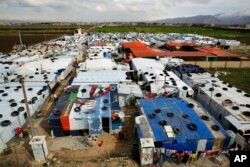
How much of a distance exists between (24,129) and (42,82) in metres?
11.7

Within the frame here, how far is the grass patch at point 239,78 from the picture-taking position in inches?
1586

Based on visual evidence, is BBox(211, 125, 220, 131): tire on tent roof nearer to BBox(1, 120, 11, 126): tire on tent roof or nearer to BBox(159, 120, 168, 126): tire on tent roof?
BBox(159, 120, 168, 126): tire on tent roof

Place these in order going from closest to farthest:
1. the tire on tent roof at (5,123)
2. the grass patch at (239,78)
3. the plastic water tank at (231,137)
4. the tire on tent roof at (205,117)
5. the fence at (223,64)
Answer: the plastic water tank at (231,137) < the tire on tent roof at (5,123) < the tire on tent roof at (205,117) < the grass patch at (239,78) < the fence at (223,64)

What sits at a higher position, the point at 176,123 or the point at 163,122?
the point at 163,122

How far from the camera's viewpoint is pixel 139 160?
20.1 m

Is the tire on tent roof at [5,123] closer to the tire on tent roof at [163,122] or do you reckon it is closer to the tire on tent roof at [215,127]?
the tire on tent roof at [163,122]

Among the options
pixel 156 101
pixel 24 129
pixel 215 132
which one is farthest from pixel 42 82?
pixel 215 132

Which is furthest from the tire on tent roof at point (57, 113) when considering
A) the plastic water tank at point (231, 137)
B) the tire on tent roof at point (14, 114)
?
the plastic water tank at point (231, 137)

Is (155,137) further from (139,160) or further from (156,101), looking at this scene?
(156,101)

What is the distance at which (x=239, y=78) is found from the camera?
45312mm

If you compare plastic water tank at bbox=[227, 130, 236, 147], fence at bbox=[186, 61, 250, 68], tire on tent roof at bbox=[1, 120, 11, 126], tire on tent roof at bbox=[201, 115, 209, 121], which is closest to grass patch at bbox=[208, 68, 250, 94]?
fence at bbox=[186, 61, 250, 68]

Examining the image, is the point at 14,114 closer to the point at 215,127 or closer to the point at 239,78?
the point at 215,127

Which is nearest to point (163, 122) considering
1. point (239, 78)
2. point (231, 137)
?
point (231, 137)

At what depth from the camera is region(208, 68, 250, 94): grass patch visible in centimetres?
4028
